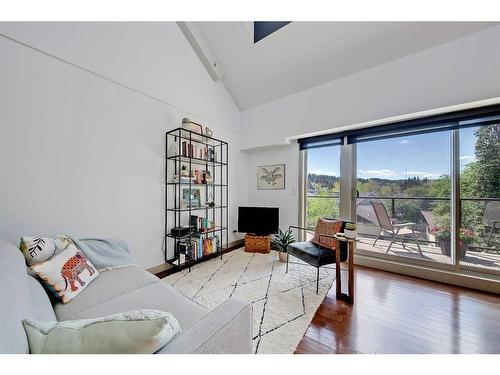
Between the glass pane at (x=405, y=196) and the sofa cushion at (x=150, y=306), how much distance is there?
2802 millimetres

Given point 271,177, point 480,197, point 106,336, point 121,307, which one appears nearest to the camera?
point 106,336

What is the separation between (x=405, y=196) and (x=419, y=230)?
1.63 ft

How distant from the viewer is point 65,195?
1927 millimetres

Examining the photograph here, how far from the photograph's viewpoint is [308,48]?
8.82 feet

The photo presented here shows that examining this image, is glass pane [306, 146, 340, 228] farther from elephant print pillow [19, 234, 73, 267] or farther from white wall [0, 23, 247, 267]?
elephant print pillow [19, 234, 73, 267]

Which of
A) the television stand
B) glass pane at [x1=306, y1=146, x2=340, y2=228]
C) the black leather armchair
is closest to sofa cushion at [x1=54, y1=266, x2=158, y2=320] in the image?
the black leather armchair

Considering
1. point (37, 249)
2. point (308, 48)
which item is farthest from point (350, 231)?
point (37, 249)

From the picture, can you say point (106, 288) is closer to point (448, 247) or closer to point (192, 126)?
point (192, 126)

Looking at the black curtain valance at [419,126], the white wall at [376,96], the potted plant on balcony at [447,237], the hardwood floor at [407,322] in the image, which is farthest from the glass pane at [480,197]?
the white wall at [376,96]

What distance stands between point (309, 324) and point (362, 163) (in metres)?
2.45

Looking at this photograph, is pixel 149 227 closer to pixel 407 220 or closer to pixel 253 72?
pixel 253 72

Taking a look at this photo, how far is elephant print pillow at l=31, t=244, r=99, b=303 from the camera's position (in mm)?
1241

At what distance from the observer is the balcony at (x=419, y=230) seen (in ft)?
7.60
